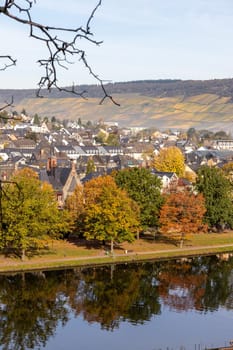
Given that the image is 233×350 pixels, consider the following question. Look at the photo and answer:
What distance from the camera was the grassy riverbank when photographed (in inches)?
1998

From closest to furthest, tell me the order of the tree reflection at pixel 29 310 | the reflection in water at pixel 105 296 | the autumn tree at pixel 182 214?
the tree reflection at pixel 29 310 < the reflection in water at pixel 105 296 < the autumn tree at pixel 182 214

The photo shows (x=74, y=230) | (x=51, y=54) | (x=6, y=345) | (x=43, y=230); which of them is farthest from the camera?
(x=74, y=230)

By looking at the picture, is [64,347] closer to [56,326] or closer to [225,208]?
[56,326]

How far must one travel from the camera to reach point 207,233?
6881cm

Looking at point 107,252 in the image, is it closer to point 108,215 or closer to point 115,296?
point 108,215

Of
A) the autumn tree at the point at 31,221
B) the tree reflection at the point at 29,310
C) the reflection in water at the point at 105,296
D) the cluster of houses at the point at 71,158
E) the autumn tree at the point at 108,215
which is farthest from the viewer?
the cluster of houses at the point at 71,158

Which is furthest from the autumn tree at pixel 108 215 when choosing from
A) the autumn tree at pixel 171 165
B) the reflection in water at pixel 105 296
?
the autumn tree at pixel 171 165

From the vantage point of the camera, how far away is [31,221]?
5212cm

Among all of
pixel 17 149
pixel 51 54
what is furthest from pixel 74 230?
pixel 17 149

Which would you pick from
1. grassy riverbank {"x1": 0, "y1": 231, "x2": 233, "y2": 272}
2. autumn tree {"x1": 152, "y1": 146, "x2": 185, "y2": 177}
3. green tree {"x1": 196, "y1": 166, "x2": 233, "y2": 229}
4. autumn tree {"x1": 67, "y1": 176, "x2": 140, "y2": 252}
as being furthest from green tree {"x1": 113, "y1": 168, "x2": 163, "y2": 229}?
autumn tree {"x1": 152, "y1": 146, "x2": 185, "y2": 177}

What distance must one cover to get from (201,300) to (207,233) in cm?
2674

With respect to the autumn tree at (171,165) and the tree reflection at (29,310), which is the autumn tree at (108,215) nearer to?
the tree reflection at (29,310)

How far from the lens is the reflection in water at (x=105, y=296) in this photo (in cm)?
3603

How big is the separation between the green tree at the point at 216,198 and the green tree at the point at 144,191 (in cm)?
617
